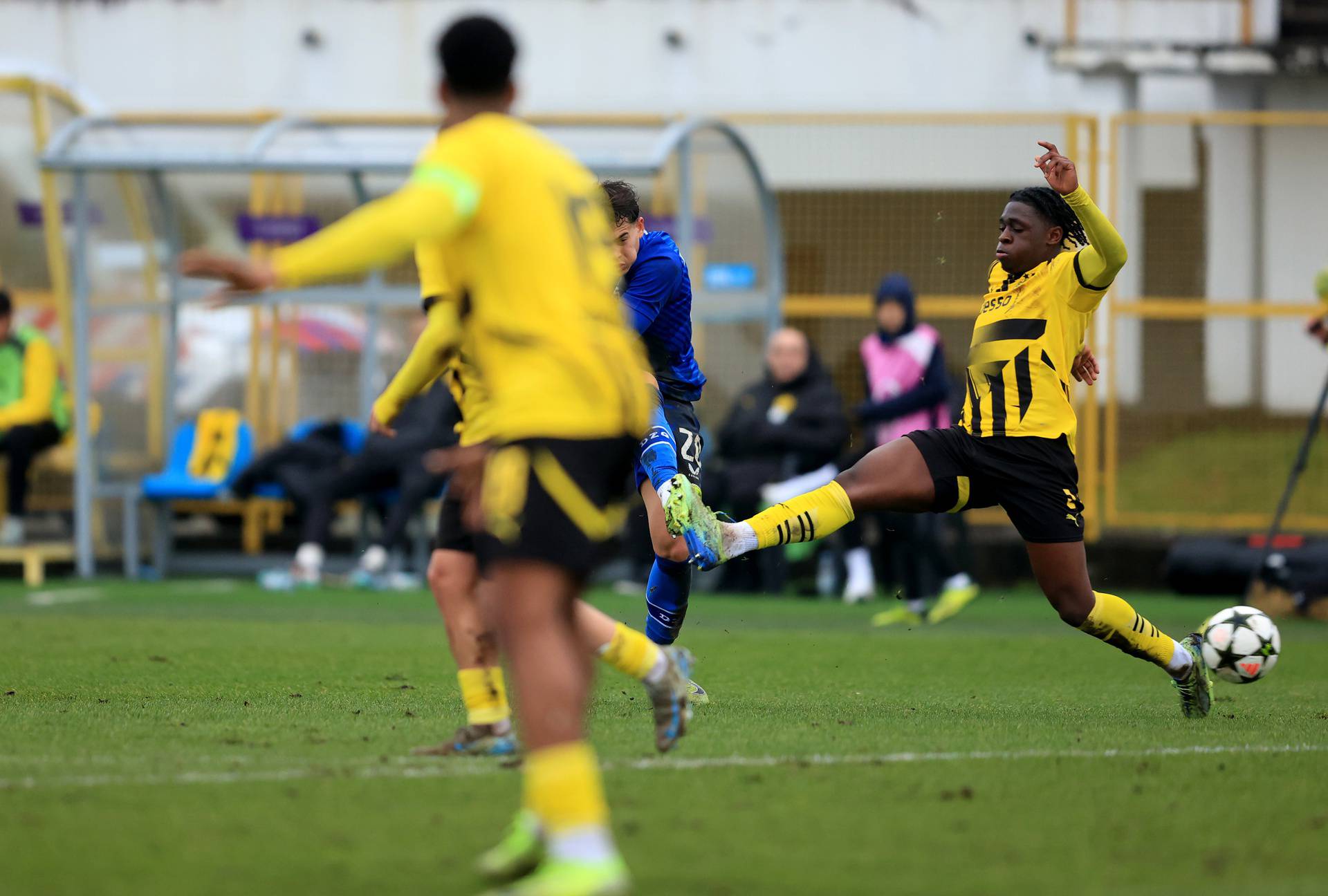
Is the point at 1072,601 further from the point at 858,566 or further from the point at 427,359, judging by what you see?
the point at 858,566

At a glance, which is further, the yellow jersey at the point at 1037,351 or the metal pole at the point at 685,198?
the metal pole at the point at 685,198

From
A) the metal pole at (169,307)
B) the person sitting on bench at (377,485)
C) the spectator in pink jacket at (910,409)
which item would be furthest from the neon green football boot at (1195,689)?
the metal pole at (169,307)

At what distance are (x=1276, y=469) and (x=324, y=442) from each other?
25.5 ft

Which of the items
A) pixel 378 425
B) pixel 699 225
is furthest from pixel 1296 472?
pixel 378 425

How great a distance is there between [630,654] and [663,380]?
2475mm

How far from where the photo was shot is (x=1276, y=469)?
607 inches

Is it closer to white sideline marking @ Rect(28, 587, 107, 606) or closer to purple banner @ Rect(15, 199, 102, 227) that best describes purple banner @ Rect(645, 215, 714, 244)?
purple banner @ Rect(15, 199, 102, 227)

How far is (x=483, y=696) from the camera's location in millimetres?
6148

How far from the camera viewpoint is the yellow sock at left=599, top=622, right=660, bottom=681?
5695 millimetres

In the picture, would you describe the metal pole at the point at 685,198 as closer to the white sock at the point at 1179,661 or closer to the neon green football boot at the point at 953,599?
the neon green football boot at the point at 953,599

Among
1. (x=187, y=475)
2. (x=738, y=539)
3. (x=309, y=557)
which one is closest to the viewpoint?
(x=738, y=539)

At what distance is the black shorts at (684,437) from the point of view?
7.87 meters

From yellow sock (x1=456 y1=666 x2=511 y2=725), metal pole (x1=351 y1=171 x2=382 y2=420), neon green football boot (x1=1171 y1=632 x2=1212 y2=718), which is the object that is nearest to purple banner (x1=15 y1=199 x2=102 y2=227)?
metal pole (x1=351 y1=171 x2=382 y2=420)

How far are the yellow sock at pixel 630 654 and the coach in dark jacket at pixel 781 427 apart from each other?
8799 mm
